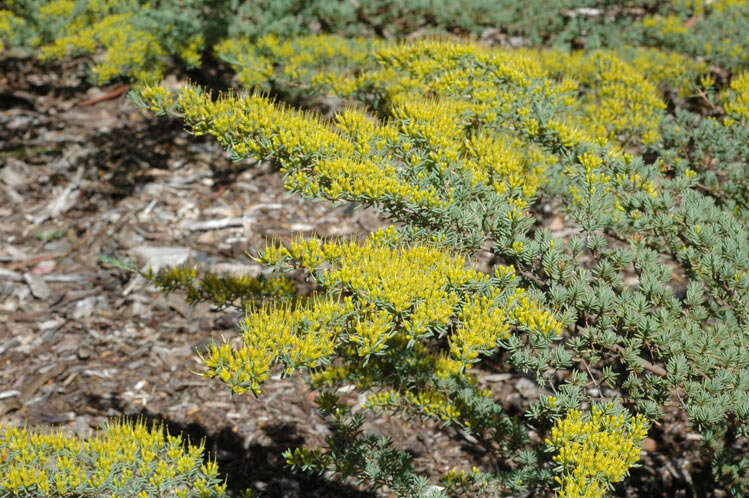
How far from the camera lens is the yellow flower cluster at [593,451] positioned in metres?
2.01

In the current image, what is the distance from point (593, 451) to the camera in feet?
6.72

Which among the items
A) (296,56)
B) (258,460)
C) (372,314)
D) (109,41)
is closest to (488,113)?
(372,314)

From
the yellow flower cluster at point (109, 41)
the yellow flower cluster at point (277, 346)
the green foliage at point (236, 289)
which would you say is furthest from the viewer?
the yellow flower cluster at point (109, 41)

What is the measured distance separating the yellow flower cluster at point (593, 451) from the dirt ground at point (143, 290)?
1.02m

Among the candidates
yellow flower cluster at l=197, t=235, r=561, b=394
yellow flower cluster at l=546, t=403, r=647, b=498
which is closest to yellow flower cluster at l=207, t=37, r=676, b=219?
yellow flower cluster at l=197, t=235, r=561, b=394

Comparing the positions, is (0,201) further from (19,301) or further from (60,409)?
(60,409)

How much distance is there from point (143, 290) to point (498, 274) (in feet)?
11.2

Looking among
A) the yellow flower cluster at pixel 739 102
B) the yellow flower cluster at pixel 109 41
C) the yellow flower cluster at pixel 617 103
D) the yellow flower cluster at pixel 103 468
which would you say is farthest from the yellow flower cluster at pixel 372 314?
the yellow flower cluster at pixel 109 41

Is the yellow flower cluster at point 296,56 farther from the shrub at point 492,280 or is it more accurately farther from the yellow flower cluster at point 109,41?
the shrub at point 492,280

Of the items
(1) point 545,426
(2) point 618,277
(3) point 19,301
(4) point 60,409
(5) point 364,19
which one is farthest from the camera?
(5) point 364,19

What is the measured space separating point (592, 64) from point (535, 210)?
3.68 feet

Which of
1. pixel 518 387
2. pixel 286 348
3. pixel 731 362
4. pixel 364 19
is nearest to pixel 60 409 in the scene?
pixel 286 348

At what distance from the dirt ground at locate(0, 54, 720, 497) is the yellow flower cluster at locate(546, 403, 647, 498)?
102cm

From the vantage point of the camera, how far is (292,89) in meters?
5.64
